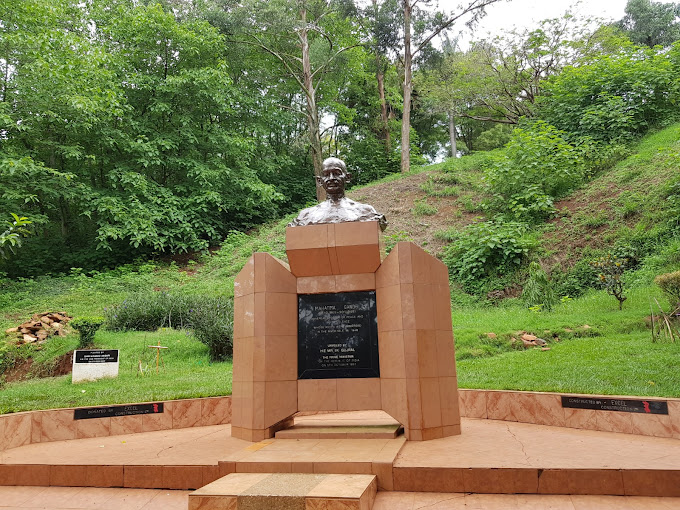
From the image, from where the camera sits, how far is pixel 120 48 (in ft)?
74.4

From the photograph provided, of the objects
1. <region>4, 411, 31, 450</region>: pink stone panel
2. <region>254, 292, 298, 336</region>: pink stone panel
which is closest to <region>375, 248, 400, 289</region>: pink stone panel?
<region>254, 292, 298, 336</region>: pink stone panel

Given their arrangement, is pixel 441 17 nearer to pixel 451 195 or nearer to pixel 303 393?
pixel 451 195

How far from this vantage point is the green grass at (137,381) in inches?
318

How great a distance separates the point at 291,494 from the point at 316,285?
3141mm

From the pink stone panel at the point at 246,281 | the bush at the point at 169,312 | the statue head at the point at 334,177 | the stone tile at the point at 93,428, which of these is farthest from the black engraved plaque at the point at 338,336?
the bush at the point at 169,312

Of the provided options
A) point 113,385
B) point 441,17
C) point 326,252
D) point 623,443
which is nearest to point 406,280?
point 326,252

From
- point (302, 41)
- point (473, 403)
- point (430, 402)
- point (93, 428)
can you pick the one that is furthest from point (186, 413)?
point (302, 41)

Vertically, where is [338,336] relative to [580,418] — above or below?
above

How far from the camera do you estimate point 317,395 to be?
6430 mm

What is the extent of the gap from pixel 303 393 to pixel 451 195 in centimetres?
1758

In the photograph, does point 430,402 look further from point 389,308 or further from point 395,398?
point 389,308

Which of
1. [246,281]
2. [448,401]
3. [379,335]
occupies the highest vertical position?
[246,281]

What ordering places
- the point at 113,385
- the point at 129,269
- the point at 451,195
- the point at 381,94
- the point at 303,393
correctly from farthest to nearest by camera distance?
1. the point at 381,94
2. the point at 451,195
3. the point at 129,269
4. the point at 113,385
5. the point at 303,393

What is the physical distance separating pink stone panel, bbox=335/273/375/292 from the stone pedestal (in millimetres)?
13
